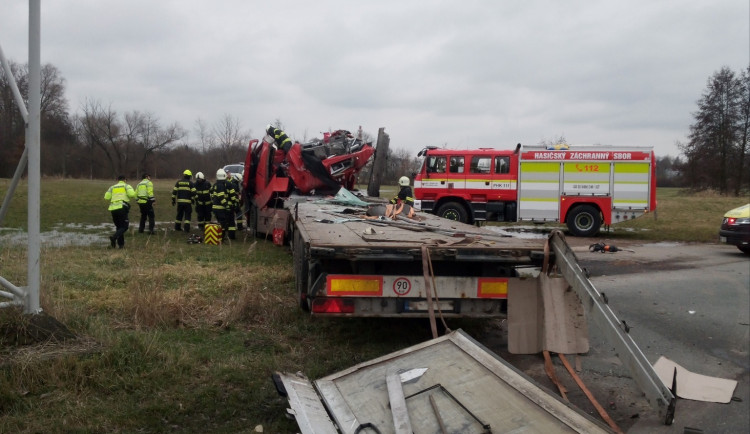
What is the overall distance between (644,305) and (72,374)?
6.65 metres

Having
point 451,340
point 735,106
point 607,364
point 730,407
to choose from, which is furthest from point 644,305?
point 735,106

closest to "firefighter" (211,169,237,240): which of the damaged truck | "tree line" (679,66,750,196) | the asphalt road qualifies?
the damaged truck

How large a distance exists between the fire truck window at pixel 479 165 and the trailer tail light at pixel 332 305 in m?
12.7

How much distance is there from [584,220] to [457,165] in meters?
3.76

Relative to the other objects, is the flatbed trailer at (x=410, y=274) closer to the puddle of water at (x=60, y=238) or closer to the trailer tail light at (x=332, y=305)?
the trailer tail light at (x=332, y=305)

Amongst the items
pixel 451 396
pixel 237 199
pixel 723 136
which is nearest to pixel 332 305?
pixel 451 396

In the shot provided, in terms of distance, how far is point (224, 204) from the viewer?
13445 millimetres

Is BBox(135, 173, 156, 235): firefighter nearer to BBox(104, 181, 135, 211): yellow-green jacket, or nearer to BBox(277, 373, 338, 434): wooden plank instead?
BBox(104, 181, 135, 211): yellow-green jacket

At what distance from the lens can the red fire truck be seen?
16.1 meters

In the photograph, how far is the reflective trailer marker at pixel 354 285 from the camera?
15.9 feet

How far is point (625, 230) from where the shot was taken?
18.7 meters

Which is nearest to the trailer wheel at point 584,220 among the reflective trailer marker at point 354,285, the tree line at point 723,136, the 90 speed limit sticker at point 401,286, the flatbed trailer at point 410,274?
the flatbed trailer at point 410,274

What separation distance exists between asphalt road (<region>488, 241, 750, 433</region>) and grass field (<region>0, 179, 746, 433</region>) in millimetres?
1528

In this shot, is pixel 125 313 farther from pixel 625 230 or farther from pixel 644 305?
pixel 625 230
